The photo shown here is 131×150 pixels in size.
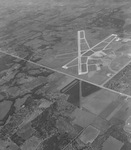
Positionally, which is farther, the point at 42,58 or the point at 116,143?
the point at 42,58

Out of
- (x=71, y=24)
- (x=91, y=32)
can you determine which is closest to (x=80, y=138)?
(x=91, y=32)

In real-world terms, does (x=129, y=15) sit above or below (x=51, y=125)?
above

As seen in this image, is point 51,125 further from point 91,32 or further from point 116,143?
point 91,32

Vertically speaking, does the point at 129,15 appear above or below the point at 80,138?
above

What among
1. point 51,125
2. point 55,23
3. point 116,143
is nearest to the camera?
point 116,143

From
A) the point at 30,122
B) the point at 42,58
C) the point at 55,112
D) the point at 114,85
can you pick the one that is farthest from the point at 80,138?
the point at 42,58

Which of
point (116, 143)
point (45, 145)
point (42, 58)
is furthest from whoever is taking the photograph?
point (42, 58)

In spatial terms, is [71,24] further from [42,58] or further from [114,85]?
[114,85]

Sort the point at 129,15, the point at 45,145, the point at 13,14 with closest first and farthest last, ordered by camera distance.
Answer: the point at 45,145
the point at 129,15
the point at 13,14

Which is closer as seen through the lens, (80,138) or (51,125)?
(80,138)
